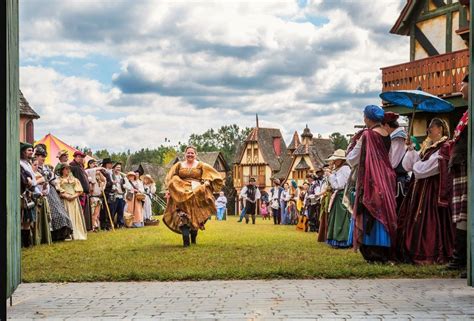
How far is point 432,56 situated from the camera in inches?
1027

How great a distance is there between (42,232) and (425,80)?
46.7 ft

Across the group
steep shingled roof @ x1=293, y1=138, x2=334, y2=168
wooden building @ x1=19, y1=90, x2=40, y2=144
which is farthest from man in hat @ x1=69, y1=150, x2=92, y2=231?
steep shingled roof @ x1=293, y1=138, x2=334, y2=168

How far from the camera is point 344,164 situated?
52.7ft

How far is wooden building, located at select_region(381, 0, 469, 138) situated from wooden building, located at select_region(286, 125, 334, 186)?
4439cm

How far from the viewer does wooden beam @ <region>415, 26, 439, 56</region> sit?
1094 inches

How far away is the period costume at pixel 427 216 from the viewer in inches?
434

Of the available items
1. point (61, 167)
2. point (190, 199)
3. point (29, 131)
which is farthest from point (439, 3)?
point (29, 131)

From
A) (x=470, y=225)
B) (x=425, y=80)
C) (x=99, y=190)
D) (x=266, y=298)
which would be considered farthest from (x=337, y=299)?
(x=425, y=80)

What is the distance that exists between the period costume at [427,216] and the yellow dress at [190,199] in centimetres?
508

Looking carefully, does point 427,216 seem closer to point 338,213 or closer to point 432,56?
point 338,213

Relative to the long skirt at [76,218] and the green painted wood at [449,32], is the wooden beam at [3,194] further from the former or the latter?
the green painted wood at [449,32]

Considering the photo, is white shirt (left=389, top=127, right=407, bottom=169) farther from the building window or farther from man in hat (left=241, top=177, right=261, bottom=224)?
the building window

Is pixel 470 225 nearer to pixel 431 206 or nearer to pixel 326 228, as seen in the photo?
pixel 431 206

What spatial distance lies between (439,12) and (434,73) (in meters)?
2.99
